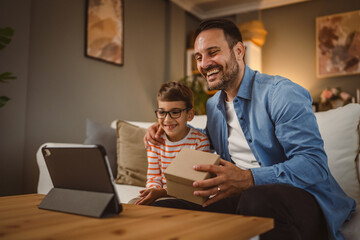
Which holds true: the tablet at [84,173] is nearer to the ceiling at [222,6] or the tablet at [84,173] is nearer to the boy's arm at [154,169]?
the boy's arm at [154,169]

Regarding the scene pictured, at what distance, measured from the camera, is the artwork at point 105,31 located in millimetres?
3158

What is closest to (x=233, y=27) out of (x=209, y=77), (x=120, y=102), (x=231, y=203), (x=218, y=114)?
(x=209, y=77)

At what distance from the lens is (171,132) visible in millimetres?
1410

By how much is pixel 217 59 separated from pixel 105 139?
106 cm

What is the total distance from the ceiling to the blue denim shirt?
334cm

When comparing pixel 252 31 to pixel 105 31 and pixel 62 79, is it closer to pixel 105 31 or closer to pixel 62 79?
pixel 105 31

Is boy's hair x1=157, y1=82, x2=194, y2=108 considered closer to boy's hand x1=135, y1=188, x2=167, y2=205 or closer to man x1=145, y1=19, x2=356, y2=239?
man x1=145, y1=19, x2=356, y2=239

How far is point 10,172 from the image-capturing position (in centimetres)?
241

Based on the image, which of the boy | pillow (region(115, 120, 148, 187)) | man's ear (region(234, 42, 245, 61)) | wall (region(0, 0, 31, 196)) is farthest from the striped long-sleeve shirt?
wall (region(0, 0, 31, 196))

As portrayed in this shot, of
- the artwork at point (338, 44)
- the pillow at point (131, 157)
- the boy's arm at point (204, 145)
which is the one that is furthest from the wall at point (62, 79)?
the artwork at point (338, 44)

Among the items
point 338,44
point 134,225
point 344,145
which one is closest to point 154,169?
point 134,225

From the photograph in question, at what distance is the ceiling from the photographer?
172 inches

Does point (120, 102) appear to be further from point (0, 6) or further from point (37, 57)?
point (0, 6)

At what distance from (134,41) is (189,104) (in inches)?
99.5
